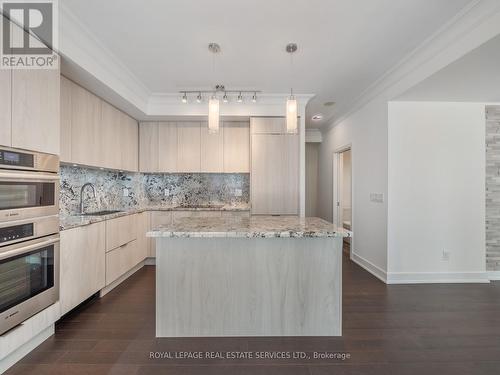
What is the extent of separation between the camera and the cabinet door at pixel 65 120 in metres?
2.53

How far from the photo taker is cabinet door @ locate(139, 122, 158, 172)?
4.25m

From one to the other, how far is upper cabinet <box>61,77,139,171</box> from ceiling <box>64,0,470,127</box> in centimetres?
64

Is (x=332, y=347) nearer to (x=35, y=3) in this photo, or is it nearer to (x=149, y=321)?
(x=149, y=321)

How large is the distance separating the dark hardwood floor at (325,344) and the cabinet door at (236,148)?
8.02 feet

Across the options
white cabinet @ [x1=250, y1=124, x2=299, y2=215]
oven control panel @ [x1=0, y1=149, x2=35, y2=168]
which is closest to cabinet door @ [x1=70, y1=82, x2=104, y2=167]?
oven control panel @ [x1=0, y1=149, x2=35, y2=168]

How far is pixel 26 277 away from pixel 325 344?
2.39m

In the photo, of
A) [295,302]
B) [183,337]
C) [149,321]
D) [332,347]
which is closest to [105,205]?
[149,321]

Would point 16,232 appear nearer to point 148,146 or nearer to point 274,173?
point 148,146

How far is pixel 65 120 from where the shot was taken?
257 centimetres

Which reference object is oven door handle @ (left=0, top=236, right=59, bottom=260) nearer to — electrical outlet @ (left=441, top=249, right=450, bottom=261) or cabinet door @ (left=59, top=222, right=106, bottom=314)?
cabinet door @ (left=59, top=222, right=106, bottom=314)

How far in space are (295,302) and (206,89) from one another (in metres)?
2.99

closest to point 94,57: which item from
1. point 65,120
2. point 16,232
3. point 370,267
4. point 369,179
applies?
point 65,120

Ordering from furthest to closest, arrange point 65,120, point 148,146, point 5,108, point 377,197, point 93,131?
point 148,146 < point 377,197 < point 93,131 < point 65,120 < point 5,108

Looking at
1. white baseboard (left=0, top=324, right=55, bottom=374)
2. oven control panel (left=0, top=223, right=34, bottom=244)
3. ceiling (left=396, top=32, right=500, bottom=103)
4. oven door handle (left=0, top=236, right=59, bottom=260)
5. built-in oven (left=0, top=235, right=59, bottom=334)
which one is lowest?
white baseboard (left=0, top=324, right=55, bottom=374)
